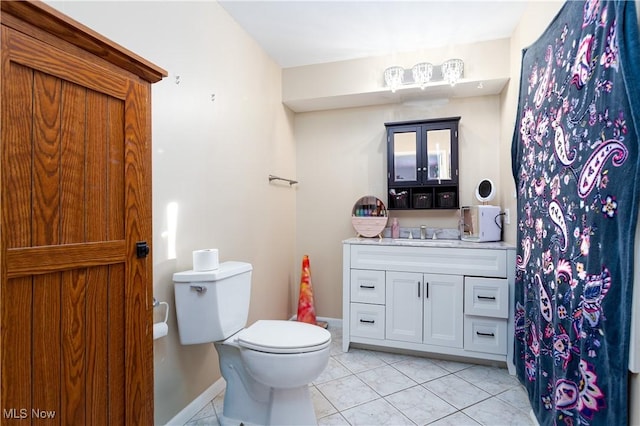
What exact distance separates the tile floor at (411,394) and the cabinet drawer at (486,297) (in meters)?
0.40

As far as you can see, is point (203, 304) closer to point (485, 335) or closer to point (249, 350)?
point (249, 350)

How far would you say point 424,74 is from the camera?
7.88ft

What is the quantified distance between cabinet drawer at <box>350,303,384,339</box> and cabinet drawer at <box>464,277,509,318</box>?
599mm

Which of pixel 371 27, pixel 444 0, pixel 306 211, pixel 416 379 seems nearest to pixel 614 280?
pixel 416 379

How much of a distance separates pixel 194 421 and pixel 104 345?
100 centimetres

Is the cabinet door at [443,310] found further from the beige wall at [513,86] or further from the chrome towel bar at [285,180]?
the chrome towel bar at [285,180]

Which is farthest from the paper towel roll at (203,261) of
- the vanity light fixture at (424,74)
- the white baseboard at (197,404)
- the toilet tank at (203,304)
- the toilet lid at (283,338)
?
the vanity light fixture at (424,74)

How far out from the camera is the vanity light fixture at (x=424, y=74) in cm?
234

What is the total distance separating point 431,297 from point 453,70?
5.42 feet

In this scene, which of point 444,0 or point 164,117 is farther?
point 444,0

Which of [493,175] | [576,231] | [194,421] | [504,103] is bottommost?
[194,421]

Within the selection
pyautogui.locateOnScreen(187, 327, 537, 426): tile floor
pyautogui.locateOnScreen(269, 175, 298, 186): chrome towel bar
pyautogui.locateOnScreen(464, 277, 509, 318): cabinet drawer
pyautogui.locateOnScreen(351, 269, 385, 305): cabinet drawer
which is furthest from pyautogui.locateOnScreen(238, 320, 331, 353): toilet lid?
pyautogui.locateOnScreen(269, 175, 298, 186): chrome towel bar

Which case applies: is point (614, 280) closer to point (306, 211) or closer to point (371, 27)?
point (371, 27)

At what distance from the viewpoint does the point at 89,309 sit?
0.87 metres
